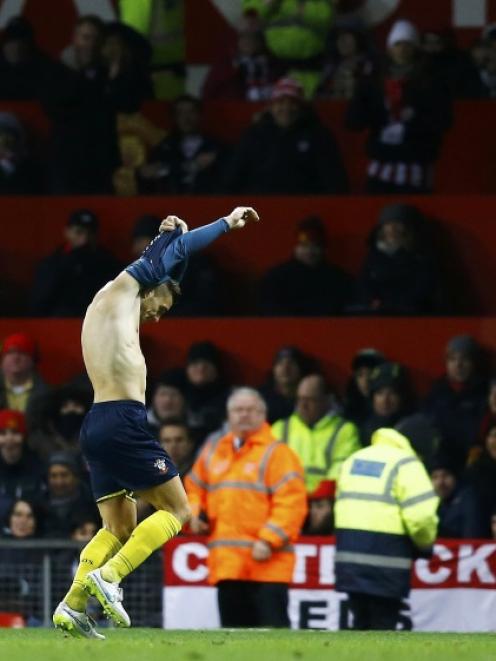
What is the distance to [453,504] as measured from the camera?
42.7ft

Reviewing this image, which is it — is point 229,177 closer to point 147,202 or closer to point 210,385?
point 147,202

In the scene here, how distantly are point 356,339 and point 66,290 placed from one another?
7.23 feet

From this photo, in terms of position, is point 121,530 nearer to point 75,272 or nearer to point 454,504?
point 454,504

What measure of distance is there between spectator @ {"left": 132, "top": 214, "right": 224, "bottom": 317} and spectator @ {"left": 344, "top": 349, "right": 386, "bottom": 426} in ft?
5.21

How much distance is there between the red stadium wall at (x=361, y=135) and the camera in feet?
54.3

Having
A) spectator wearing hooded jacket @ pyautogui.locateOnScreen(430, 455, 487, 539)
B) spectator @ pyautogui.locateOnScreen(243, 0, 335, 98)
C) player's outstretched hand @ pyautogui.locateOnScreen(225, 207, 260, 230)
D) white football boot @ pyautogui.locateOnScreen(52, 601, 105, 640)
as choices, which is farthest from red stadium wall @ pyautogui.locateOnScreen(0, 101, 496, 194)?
white football boot @ pyautogui.locateOnScreen(52, 601, 105, 640)

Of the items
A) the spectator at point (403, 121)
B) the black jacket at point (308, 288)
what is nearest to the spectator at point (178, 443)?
the black jacket at point (308, 288)

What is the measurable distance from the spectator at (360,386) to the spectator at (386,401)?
0.42ft

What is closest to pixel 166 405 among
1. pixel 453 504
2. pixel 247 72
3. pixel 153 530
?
pixel 453 504

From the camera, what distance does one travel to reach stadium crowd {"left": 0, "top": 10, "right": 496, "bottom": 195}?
51.9ft

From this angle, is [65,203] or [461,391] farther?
[65,203]

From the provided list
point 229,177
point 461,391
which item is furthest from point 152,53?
point 461,391

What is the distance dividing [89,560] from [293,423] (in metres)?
3.72

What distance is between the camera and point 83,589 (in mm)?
9859
